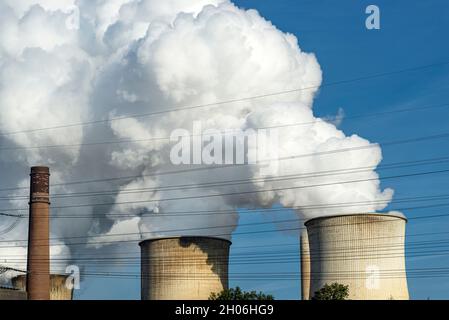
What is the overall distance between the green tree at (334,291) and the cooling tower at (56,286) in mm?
27500

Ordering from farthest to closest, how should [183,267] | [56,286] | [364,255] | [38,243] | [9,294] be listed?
[56,286] < [38,243] < [183,267] < [9,294] < [364,255]

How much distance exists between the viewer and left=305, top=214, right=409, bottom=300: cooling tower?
45.0 m

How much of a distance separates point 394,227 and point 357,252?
310cm

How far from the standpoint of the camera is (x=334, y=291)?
44.9 meters

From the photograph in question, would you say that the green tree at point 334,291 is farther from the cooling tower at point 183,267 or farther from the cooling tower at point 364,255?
the cooling tower at point 183,267

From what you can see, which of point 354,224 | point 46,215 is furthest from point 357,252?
point 46,215

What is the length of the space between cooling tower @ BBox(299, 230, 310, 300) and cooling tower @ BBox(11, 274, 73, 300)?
815 inches

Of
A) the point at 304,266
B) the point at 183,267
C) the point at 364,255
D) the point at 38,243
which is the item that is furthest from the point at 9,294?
the point at 304,266

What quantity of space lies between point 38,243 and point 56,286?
13.7 meters

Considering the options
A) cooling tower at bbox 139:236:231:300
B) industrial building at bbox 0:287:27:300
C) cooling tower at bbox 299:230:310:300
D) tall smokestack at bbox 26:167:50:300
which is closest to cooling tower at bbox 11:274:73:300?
tall smokestack at bbox 26:167:50:300

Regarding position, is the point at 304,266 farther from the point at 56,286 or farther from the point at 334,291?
the point at 56,286

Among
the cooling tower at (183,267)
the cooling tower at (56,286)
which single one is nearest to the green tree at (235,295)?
the cooling tower at (183,267)

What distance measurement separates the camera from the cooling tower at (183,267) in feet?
165
